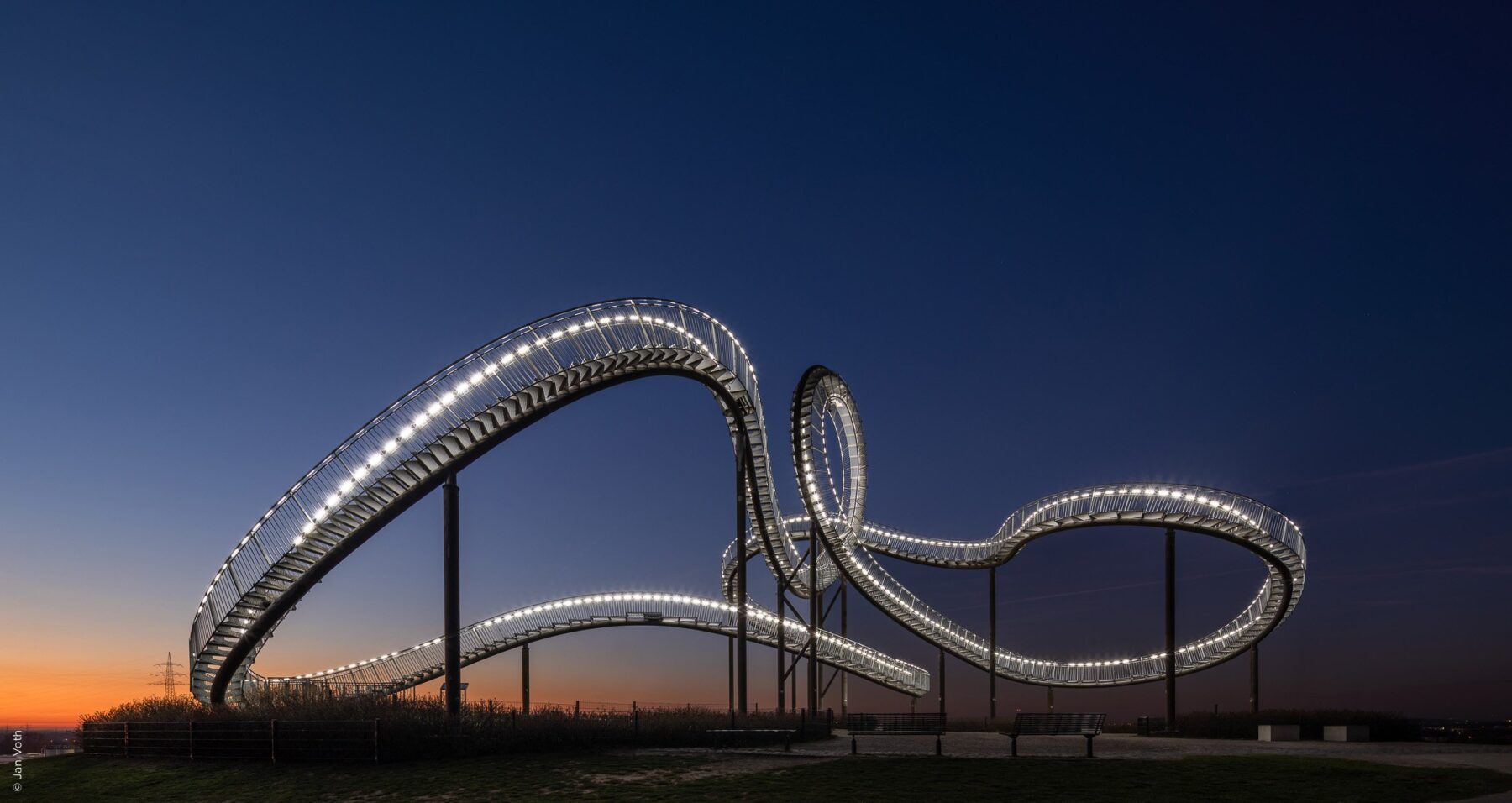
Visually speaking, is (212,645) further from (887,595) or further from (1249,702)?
(1249,702)

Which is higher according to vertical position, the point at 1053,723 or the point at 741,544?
the point at 741,544

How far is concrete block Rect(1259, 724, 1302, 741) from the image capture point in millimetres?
36906

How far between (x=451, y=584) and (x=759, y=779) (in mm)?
11649

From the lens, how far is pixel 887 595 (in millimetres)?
57531

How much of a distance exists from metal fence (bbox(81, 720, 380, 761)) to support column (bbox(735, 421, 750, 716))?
16560mm

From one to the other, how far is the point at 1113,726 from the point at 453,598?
113 feet

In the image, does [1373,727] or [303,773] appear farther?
[1373,727]

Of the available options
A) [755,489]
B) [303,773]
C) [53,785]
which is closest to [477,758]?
[303,773]

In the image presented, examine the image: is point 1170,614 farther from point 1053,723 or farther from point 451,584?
point 451,584

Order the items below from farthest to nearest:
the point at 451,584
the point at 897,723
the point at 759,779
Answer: the point at 897,723 → the point at 451,584 → the point at 759,779

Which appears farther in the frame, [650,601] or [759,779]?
[650,601]

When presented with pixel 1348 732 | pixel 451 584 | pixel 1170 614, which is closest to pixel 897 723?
pixel 1170 614

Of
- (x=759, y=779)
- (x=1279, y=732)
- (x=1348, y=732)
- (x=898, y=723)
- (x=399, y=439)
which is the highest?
(x=399, y=439)

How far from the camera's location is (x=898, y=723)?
146 ft
